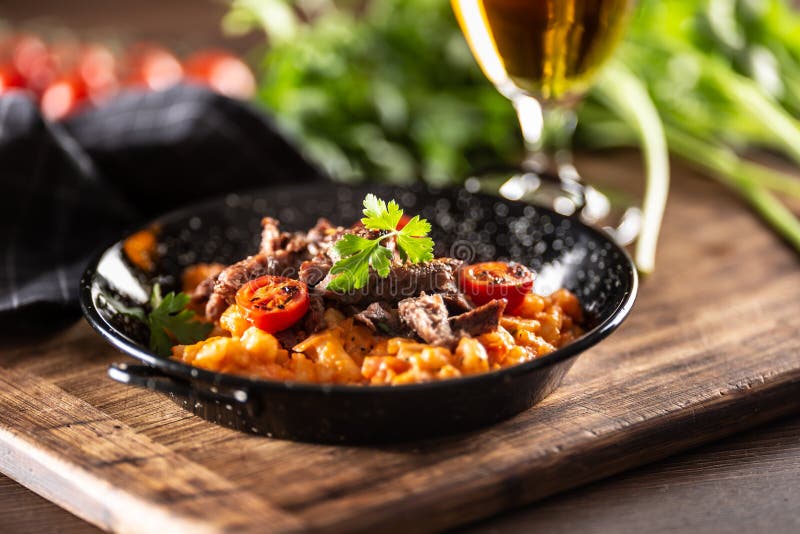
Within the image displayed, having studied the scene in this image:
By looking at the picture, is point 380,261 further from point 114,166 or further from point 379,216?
point 114,166

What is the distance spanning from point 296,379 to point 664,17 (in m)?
3.35

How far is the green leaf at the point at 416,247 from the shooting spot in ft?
8.33

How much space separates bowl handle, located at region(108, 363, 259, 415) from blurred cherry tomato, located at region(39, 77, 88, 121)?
112 inches

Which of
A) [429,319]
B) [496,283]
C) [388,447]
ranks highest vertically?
[429,319]

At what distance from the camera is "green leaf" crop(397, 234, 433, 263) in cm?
254

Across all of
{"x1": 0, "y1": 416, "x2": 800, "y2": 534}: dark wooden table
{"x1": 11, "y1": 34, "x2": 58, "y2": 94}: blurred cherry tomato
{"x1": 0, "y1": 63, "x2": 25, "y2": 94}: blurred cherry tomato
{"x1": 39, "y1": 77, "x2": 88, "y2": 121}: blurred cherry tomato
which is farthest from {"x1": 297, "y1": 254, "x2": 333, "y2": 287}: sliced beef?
{"x1": 11, "y1": 34, "x2": 58, "y2": 94}: blurred cherry tomato

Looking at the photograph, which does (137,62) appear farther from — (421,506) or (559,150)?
(421,506)

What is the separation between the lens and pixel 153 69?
519 cm

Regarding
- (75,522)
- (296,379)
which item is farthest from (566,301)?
(75,522)

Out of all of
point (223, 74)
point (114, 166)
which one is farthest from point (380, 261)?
point (223, 74)

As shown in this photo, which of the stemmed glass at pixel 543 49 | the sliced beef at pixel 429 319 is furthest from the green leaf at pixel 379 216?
the stemmed glass at pixel 543 49

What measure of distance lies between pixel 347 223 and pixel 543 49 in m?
0.94

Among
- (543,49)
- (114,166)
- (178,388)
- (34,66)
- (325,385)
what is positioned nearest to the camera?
(325,385)

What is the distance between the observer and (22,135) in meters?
3.52
